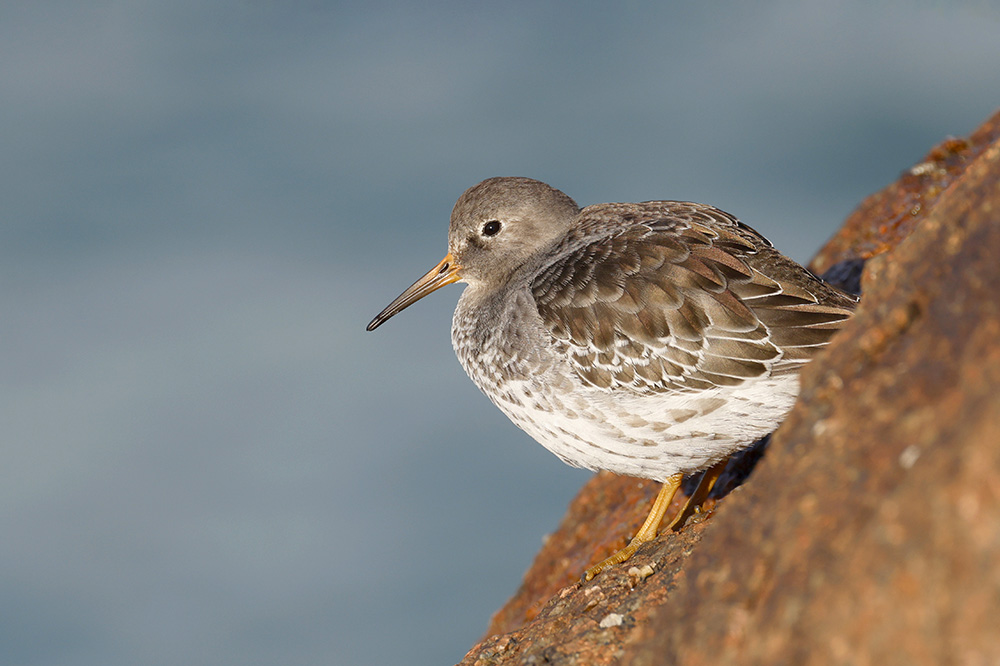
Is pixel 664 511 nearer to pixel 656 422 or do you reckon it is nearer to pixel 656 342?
pixel 656 422

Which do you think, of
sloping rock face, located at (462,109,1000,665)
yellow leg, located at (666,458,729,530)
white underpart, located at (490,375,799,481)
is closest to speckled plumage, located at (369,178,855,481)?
white underpart, located at (490,375,799,481)

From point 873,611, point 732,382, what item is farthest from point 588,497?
point 873,611

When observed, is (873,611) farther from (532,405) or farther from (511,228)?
(511,228)

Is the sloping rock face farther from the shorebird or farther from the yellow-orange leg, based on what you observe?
the yellow-orange leg

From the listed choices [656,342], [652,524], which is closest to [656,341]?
[656,342]

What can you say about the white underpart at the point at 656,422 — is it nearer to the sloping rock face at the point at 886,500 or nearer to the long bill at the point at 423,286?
the long bill at the point at 423,286

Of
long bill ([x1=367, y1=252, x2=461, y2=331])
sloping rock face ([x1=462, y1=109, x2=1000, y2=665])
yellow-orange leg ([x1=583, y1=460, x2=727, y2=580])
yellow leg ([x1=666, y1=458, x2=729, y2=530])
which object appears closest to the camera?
sloping rock face ([x1=462, y1=109, x2=1000, y2=665])

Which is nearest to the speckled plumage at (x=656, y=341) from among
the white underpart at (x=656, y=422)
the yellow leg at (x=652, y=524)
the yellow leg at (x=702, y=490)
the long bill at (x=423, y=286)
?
the white underpart at (x=656, y=422)
